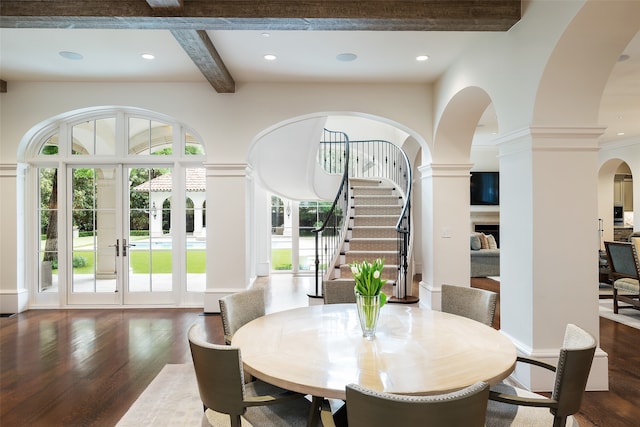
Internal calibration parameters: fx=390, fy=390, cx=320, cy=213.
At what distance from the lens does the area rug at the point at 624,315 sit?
15.6ft

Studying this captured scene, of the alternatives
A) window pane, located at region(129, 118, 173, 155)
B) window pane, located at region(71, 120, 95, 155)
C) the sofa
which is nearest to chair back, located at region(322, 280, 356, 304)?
window pane, located at region(129, 118, 173, 155)

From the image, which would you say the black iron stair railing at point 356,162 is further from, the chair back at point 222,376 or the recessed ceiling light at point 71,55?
the chair back at point 222,376

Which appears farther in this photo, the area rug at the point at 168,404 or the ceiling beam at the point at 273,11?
the ceiling beam at the point at 273,11

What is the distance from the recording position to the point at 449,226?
5.16m

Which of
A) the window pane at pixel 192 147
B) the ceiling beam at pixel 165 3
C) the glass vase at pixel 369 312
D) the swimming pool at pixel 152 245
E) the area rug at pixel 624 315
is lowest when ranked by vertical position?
the area rug at pixel 624 315

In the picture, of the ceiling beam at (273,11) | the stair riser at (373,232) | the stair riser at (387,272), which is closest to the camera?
the ceiling beam at (273,11)

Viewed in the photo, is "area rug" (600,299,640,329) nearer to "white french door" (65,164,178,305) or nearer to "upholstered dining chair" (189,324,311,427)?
"upholstered dining chair" (189,324,311,427)

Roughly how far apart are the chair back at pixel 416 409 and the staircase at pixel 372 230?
4000mm

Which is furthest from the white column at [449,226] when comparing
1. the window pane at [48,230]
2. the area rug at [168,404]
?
the window pane at [48,230]

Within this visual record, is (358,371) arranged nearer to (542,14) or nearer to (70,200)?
(542,14)

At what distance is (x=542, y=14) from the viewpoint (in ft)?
9.04

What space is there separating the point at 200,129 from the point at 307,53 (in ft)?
6.10

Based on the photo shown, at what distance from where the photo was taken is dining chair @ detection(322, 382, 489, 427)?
44.6 inches

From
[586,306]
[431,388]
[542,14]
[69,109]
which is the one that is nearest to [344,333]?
[431,388]
